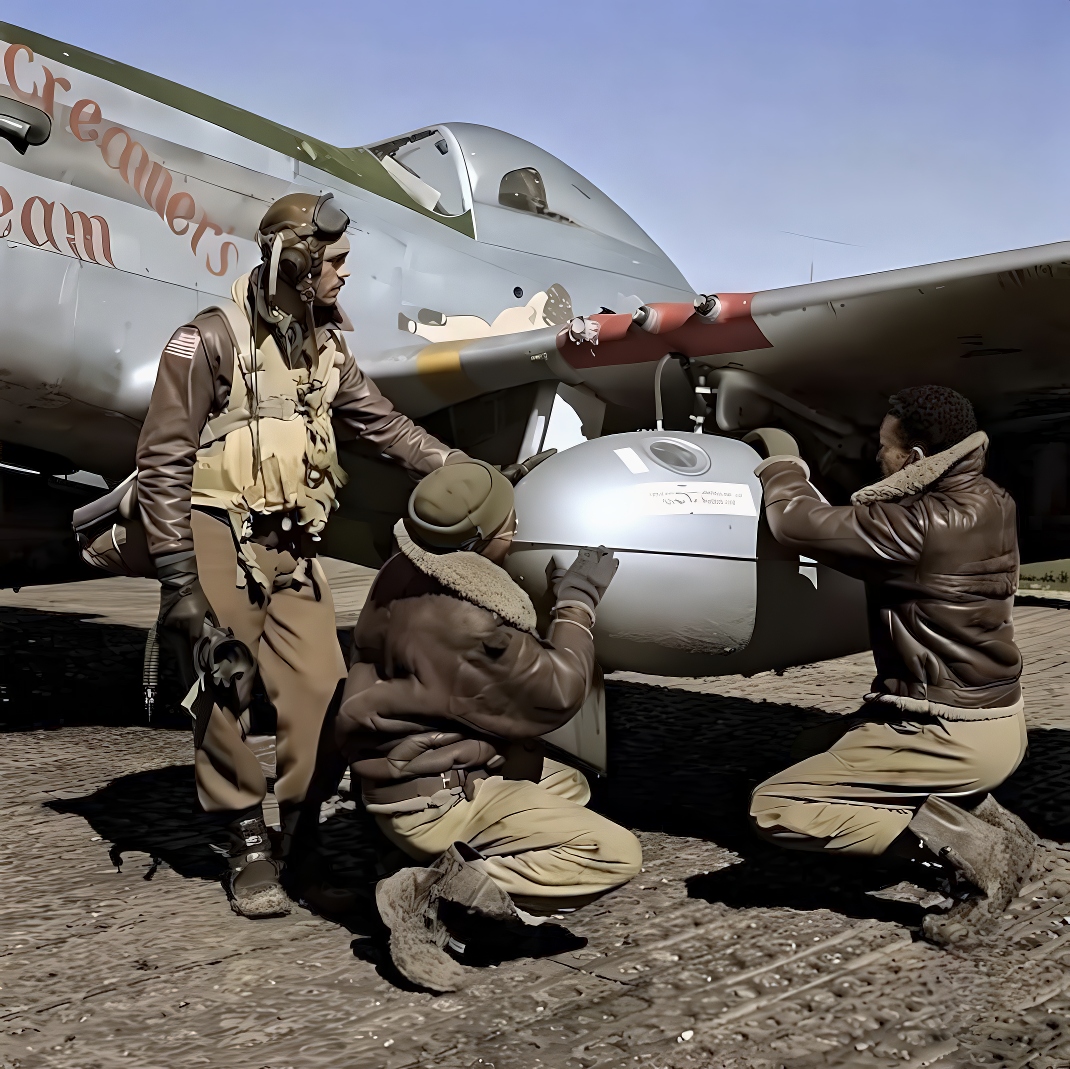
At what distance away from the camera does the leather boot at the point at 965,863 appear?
2927 millimetres

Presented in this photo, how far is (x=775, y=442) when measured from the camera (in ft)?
11.7

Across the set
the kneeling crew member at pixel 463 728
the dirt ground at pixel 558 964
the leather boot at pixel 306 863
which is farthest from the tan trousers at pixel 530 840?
the leather boot at pixel 306 863

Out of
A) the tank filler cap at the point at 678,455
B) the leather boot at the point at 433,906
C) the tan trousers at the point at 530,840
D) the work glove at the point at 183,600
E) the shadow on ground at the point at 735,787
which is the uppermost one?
the tank filler cap at the point at 678,455

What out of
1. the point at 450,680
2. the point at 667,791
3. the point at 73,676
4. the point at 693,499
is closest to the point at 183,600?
the point at 450,680

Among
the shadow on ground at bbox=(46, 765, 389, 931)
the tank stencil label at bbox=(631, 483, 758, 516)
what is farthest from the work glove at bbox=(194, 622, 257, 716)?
the tank stencil label at bbox=(631, 483, 758, 516)

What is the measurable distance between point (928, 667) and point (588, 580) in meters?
0.91

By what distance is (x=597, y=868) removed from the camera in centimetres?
271

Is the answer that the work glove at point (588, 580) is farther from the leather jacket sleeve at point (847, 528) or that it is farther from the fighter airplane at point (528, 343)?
the leather jacket sleeve at point (847, 528)

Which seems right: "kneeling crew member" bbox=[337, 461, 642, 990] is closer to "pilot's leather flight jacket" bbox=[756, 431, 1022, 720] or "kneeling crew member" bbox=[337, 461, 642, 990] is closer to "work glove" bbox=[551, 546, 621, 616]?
"work glove" bbox=[551, 546, 621, 616]

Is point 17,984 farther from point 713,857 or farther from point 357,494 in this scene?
point 357,494

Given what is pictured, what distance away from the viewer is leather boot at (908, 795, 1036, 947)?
9.60 ft

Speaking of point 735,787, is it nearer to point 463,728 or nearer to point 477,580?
point 463,728

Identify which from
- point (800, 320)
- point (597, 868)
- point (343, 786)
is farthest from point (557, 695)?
point (343, 786)

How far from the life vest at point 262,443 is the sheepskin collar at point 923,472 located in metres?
1.50
